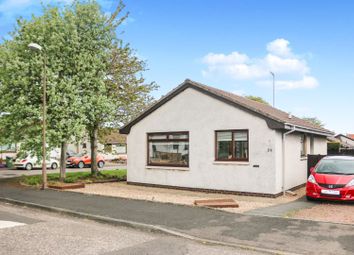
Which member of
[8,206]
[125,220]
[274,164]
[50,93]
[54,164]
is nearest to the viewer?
[125,220]

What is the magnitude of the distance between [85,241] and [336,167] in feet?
32.3

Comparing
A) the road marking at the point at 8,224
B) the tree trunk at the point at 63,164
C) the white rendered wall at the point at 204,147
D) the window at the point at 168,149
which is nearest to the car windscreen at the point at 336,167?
the white rendered wall at the point at 204,147

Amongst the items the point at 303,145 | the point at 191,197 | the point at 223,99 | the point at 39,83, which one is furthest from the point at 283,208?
the point at 39,83

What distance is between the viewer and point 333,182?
40.3 ft

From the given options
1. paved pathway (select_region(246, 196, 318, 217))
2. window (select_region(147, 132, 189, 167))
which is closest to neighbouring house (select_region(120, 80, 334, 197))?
window (select_region(147, 132, 189, 167))

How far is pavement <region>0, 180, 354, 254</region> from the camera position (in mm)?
7249

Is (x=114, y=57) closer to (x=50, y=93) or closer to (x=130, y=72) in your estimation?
(x=130, y=72)

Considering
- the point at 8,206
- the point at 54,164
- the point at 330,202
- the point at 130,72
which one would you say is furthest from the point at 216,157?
the point at 54,164

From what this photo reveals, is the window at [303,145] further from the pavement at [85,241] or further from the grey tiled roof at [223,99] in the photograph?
the pavement at [85,241]

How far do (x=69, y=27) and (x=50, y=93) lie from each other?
3.70 metres

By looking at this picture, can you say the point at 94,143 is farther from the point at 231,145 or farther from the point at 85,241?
the point at 85,241

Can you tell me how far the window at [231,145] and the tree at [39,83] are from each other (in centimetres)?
715

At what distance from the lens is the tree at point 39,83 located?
17344 millimetres

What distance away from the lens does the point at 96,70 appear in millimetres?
19484
